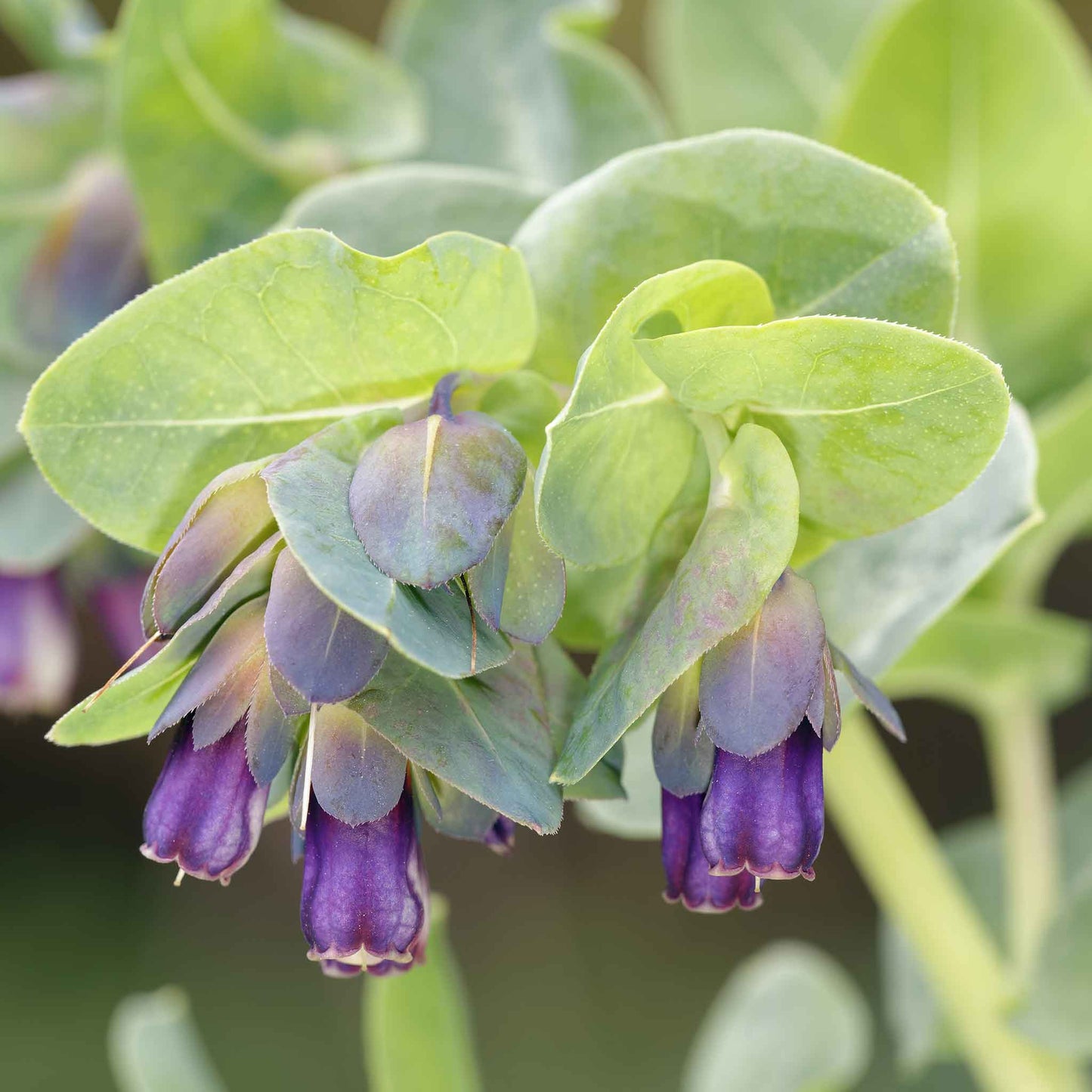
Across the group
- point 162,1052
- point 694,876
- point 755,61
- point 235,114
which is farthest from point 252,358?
point 162,1052

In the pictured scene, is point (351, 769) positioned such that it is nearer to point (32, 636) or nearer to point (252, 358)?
point (252, 358)

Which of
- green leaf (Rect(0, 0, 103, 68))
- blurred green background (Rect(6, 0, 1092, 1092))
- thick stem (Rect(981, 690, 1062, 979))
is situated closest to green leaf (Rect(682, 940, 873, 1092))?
thick stem (Rect(981, 690, 1062, 979))

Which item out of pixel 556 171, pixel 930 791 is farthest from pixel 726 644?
pixel 930 791

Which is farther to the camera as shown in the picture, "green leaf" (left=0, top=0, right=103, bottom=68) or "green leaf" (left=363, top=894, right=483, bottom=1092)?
"green leaf" (left=0, top=0, right=103, bottom=68)

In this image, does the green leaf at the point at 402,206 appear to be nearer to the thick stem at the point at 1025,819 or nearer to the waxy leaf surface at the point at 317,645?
the waxy leaf surface at the point at 317,645

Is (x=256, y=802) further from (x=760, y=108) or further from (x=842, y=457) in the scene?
(x=760, y=108)

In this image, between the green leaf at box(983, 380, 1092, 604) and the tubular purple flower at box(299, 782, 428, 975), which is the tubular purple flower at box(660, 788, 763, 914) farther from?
the green leaf at box(983, 380, 1092, 604)
